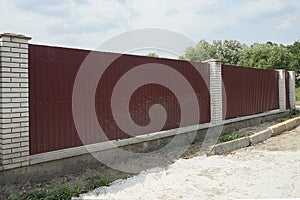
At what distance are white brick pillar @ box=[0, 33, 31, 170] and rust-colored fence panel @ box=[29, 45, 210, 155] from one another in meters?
0.14

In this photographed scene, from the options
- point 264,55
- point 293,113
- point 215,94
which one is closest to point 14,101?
point 215,94

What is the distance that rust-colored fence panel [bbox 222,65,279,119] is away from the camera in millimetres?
8242

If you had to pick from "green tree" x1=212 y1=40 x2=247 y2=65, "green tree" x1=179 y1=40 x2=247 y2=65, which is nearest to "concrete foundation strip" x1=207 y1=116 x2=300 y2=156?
"green tree" x1=179 y1=40 x2=247 y2=65

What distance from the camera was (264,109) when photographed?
33.7ft

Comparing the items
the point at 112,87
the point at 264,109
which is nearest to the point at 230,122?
the point at 264,109

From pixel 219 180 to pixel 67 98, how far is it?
270cm

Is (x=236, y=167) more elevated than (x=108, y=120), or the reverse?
(x=108, y=120)

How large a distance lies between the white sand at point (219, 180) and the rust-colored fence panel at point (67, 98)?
111 centimetres

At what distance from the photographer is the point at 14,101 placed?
3.64 m

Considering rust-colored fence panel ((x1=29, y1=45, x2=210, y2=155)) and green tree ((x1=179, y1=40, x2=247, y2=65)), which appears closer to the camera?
rust-colored fence panel ((x1=29, y1=45, x2=210, y2=155))

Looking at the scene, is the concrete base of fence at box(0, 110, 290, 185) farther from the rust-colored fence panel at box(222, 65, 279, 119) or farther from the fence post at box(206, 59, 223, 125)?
the rust-colored fence panel at box(222, 65, 279, 119)

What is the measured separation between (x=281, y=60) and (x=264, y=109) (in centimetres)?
1895

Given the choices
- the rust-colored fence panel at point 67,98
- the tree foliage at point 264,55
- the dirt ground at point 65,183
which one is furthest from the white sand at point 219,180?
→ the tree foliage at point 264,55

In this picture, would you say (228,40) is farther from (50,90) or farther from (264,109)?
(50,90)
